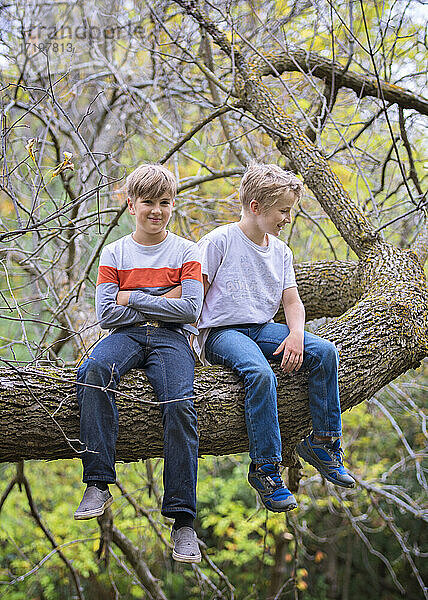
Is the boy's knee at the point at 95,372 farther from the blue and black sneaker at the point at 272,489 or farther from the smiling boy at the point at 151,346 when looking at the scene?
the blue and black sneaker at the point at 272,489

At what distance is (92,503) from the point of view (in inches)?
69.2

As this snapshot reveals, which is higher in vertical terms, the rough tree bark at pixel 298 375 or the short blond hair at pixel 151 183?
the short blond hair at pixel 151 183

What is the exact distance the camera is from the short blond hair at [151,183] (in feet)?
6.98

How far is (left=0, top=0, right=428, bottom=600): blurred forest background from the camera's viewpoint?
3.69 m

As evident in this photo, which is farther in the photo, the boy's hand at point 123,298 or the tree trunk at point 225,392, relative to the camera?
the boy's hand at point 123,298

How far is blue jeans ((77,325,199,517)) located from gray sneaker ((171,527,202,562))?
6cm

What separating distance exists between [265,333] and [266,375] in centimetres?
34

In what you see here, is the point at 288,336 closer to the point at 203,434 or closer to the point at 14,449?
the point at 203,434

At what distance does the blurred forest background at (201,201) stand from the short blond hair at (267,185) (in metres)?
1.14

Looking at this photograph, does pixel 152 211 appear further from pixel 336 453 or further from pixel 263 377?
pixel 336 453

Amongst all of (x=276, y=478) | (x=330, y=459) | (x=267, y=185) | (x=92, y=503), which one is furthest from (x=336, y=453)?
(x=267, y=185)

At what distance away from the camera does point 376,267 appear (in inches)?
118

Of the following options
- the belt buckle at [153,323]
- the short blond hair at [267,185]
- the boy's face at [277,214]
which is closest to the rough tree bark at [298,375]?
the belt buckle at [153,323]

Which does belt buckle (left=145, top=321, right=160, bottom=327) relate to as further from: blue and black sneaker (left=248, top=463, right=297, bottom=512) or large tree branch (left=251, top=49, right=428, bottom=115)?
large tree branch (left=251, top=49, right=428, bottom=115)
